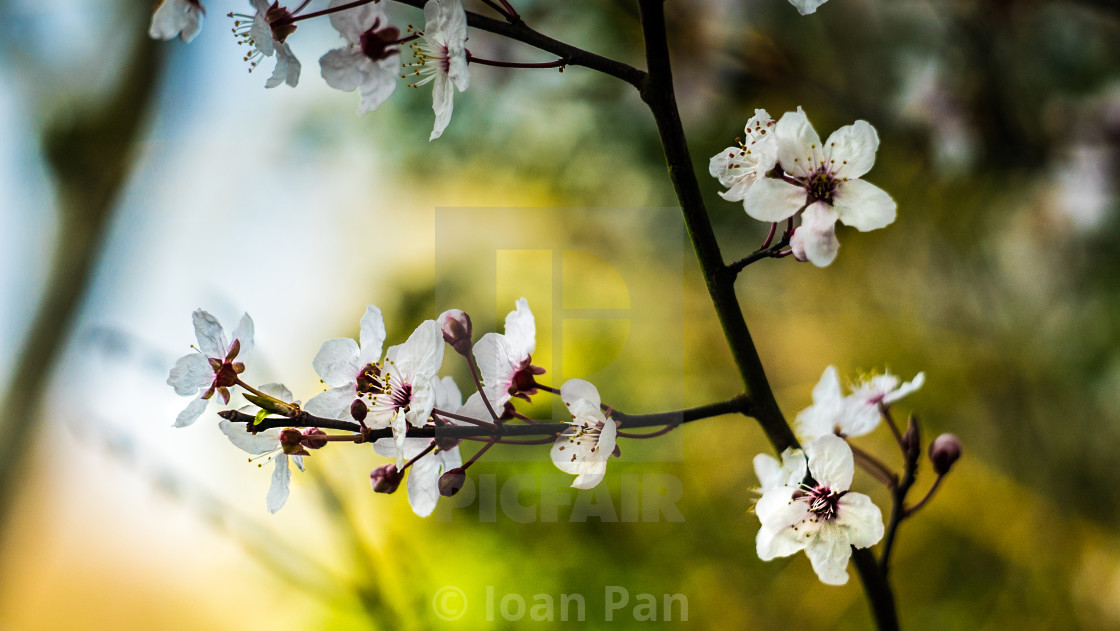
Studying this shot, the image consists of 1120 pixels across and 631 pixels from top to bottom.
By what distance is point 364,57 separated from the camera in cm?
29

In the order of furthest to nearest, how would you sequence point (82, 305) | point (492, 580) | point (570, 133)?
point (82, 305), point (570, 133), point (492, 580)

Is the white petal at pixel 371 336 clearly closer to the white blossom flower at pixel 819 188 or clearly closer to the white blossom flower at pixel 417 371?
the white blossom flower at pixel 417 371

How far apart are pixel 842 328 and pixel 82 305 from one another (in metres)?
1.50

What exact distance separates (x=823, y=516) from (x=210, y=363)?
285 millimetres

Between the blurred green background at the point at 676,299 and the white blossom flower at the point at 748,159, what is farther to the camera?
the blurred green background at the point at 676,299

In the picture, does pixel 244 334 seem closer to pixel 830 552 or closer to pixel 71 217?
pixel 830 552

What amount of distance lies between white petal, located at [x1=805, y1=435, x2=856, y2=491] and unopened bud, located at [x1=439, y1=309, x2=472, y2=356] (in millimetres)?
157

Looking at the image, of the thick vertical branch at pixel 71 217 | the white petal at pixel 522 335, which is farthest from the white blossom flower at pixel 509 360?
the thick vertical branch at pixel 71 217

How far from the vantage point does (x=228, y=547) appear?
1003mm

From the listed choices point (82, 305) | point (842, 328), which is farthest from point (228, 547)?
point (842, 328)

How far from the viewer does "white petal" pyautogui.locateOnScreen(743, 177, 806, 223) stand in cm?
25

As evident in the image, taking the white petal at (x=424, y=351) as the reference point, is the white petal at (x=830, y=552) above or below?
below

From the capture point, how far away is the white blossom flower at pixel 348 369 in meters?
0.30

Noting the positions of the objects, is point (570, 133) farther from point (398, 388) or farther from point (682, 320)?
point (398, 388)
